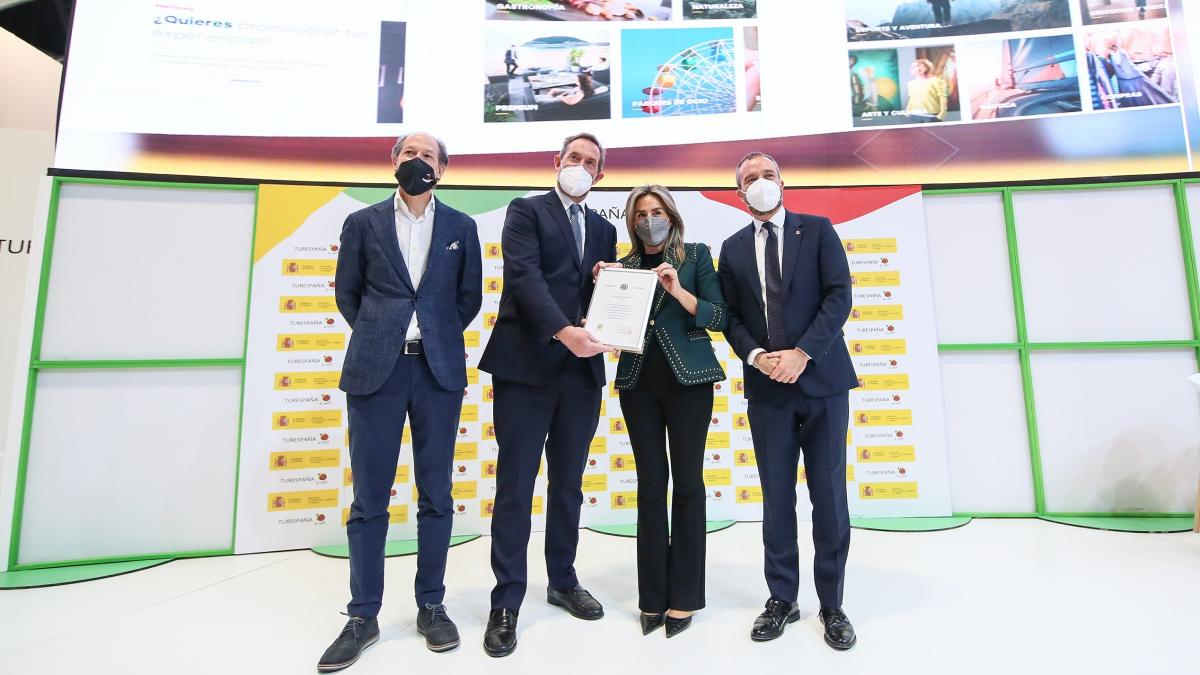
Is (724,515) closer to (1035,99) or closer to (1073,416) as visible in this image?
(1073,416)

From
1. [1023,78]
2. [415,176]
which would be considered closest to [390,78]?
[415,176]

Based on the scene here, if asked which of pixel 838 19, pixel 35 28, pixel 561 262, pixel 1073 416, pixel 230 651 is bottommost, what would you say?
pixel 230 651

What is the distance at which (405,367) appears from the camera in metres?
1.92

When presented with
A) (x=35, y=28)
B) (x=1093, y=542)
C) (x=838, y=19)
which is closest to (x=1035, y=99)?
(x=838, y=19)

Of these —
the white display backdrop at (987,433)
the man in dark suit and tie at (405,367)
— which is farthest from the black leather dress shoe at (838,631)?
the white display backdrop at (987,433)

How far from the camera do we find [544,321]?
6.24 ft

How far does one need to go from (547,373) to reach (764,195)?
107cm

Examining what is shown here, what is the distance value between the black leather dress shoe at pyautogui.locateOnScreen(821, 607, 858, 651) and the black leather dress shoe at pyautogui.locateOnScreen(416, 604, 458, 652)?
1.30 meters

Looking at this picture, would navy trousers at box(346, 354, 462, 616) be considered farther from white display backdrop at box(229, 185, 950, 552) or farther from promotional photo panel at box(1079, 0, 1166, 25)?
promotional photo panel at box(1079, 0, 1166, 25)

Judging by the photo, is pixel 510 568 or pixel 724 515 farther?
pixel 724 515

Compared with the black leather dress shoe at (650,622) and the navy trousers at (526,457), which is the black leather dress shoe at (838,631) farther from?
the navy trousers at (526,457)

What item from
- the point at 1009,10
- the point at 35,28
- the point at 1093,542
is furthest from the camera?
the point at 35,28

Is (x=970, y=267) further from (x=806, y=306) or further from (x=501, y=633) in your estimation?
(x=501, y=633)

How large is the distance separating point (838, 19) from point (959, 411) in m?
3.01
